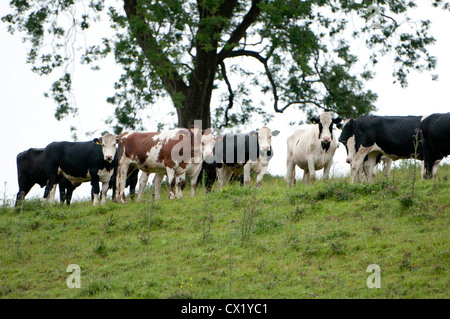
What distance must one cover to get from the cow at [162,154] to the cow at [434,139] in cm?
580

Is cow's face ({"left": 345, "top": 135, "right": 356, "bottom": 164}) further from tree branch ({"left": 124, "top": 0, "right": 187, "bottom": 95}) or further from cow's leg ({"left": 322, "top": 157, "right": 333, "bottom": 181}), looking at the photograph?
tree branch ({"left": 124, "top": 0, "right": 187, "bottom": 95})

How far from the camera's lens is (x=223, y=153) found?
19.4 m

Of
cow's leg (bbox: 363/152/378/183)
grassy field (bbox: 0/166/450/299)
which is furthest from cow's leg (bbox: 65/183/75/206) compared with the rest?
cow's leg (bbox: 363/152/378/183)

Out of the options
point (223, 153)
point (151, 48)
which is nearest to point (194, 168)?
point (223, 153)

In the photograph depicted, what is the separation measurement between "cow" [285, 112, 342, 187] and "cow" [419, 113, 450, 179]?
2.38 m

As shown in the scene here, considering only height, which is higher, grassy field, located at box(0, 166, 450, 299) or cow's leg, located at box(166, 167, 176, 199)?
cow's leg, located at box(166, 167, 176, 199)

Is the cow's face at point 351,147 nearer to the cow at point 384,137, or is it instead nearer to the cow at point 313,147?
the cow at point 313,147

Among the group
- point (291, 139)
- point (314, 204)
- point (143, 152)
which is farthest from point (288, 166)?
point (314, 204)

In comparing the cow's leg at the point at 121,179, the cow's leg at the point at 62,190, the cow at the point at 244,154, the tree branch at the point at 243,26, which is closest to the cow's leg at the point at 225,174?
the cow at the point at 244,154

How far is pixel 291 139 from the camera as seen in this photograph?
63.0ft

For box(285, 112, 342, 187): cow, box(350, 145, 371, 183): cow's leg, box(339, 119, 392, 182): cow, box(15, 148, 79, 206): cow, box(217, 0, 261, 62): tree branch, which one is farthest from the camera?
box(217, 0, 261, 62): tree branch

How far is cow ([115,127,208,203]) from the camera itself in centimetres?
1717
